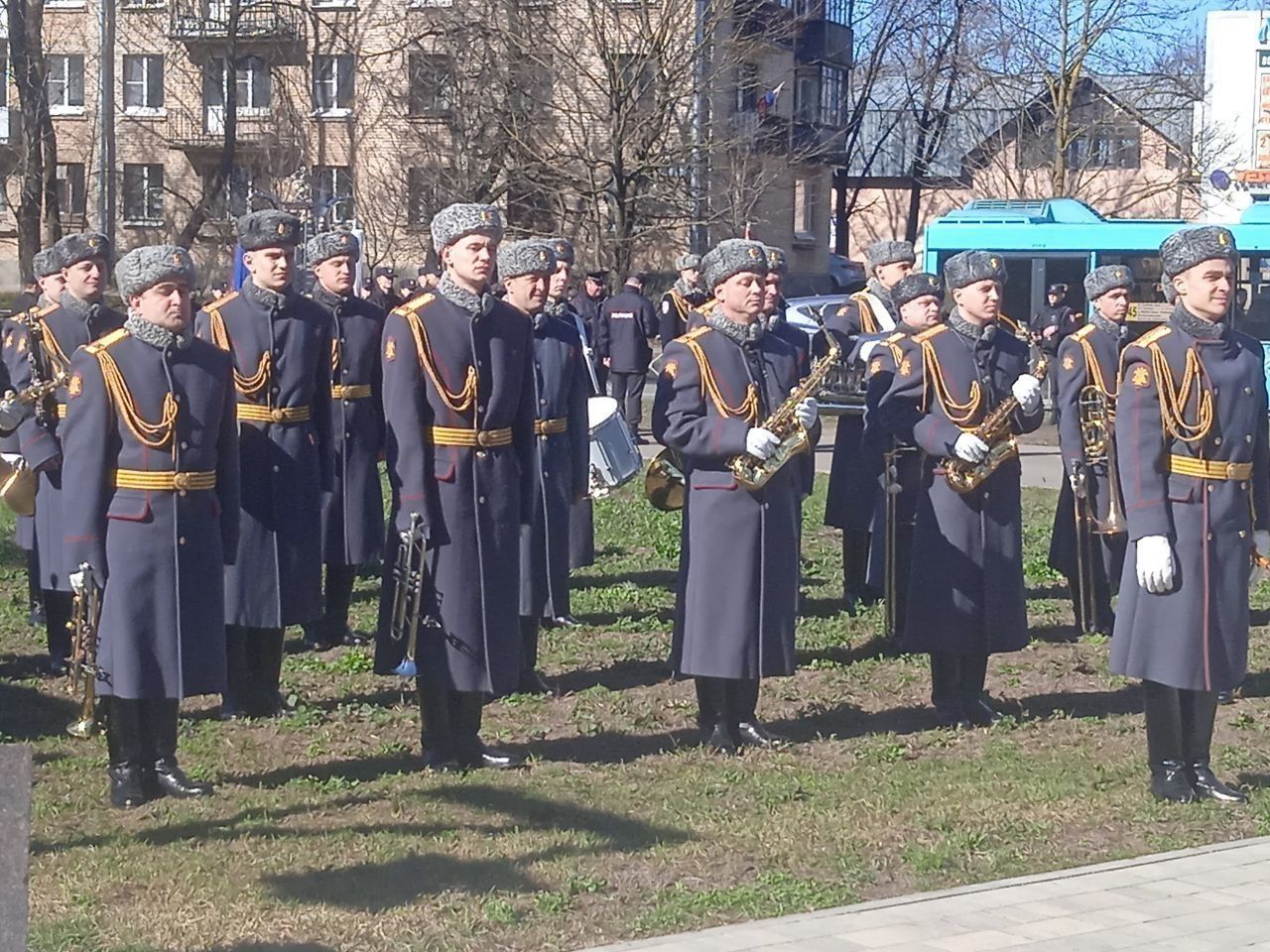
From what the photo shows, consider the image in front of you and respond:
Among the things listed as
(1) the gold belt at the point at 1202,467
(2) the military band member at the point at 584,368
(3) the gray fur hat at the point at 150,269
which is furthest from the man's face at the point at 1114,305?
(3) the gray fur hat at the point at 150,269

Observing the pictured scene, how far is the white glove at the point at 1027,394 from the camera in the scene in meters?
8.05

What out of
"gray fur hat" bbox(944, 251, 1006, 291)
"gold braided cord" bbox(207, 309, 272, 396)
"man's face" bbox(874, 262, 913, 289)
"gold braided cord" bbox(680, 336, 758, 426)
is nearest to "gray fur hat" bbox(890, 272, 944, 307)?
"gray fur hat" bbox(944, 251, 1006, 291)

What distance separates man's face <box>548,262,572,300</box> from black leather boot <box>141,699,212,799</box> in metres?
3.16

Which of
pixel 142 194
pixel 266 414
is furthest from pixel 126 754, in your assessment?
pixel 142 194

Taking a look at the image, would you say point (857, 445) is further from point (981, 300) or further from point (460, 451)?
point (460, 451)

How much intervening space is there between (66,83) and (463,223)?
1711 inches

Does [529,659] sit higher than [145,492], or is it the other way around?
[145,492]

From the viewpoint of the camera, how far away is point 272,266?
8.15 metres

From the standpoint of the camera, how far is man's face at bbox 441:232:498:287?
7109 mm

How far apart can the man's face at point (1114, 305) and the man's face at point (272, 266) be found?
4088 millimetres

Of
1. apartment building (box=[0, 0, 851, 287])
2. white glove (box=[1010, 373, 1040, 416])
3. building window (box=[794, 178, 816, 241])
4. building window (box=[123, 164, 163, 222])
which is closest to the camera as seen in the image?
white glove (box=[1010, 373, 1040, 416])

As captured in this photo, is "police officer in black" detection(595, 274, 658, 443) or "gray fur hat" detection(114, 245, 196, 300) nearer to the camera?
"gray fur hat" detection(114, 245, 196, 300)

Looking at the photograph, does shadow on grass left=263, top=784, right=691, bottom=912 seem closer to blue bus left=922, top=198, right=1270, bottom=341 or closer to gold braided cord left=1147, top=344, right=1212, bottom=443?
gold braided cord left=1147, top=344, right=1212, bottom=443

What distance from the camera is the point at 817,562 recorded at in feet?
41.6
